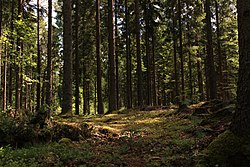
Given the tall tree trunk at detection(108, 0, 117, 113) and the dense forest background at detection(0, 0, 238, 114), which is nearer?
the tall tree trunk at detection(108, 0, 117, 113)

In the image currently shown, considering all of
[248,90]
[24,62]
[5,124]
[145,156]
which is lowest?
[145,156]

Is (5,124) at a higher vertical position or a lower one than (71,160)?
higher

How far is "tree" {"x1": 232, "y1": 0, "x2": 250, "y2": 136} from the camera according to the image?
5.91 metres

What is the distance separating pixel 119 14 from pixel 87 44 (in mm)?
5172

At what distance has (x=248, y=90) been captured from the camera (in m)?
5.91

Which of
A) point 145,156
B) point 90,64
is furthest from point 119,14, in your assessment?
point 145,156

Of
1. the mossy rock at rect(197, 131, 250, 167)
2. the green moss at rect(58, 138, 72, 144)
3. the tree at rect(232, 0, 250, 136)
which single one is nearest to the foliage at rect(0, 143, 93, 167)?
the green moss at rect(58, 138, 72, 144)

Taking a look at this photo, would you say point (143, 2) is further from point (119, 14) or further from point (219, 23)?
point (219, 23)

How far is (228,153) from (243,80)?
159 centimetres

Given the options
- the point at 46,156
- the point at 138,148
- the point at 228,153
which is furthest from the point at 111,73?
the point at 228,153

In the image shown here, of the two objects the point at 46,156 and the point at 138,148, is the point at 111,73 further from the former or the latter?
the point at 46,156

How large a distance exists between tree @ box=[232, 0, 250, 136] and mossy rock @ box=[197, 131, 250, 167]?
23 cm

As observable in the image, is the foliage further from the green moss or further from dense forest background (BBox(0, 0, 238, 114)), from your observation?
dense forest background (BBox(0, 0, 238, 114))

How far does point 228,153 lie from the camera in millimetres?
5812
